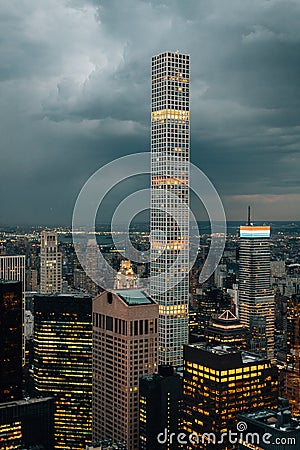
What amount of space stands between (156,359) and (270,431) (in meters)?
8.44

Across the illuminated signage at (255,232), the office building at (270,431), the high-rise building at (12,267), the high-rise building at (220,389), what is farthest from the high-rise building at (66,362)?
the illuminated signage at (255,232)

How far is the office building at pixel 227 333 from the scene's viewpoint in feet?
84.2

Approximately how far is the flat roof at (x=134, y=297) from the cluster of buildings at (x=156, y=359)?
58 mm

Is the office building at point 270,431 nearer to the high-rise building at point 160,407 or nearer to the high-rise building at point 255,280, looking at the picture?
the high-rise building at point 160,407

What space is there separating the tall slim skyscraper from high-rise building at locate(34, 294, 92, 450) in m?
3.05

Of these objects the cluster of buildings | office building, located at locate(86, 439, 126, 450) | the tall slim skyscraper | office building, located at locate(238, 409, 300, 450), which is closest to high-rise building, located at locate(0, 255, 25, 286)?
the cluster of buildings

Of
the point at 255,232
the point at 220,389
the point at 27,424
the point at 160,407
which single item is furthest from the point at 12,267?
the point at 220,389

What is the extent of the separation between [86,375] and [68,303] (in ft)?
9.76

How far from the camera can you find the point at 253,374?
15398mm

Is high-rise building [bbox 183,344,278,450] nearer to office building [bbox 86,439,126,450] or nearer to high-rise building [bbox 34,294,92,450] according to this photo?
office building [bbox 86,439,126,450]

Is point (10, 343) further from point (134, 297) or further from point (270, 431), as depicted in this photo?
point (270, 431)

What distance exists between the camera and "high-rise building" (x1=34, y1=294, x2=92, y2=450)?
74.4 feet

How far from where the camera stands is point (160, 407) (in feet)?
58.9

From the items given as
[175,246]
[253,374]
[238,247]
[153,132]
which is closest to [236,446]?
[253,374]
